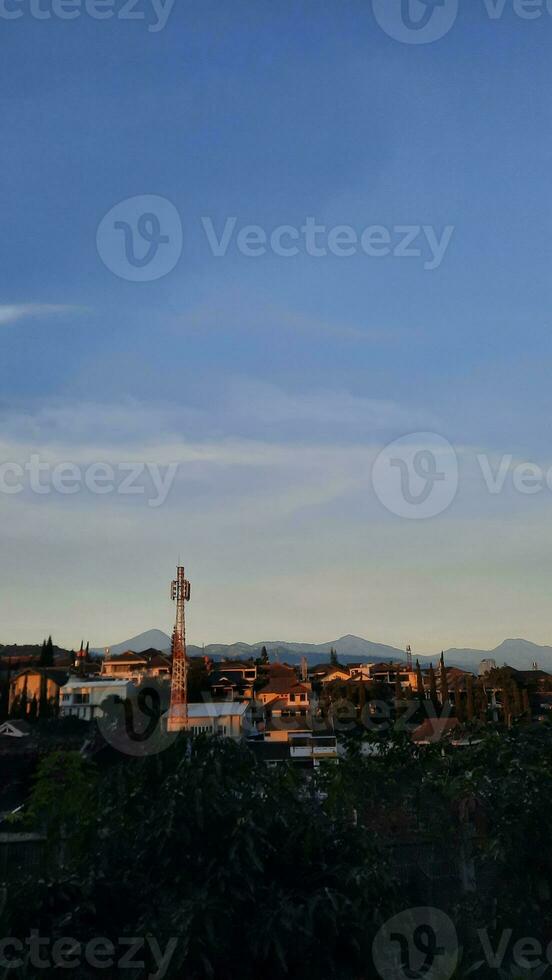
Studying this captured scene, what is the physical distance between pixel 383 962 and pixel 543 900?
412 centimetres

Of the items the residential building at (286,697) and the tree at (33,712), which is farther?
the residential building at (286,697)

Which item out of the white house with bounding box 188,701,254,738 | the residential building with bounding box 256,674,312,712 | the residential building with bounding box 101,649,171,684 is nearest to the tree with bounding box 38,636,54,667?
the residential building with bounding box 101,649,171,684

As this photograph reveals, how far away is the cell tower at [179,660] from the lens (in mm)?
36875

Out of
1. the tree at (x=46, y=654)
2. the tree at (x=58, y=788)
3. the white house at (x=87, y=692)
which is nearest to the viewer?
the tree at (x=58, y=788)

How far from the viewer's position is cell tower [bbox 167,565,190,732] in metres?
36.9

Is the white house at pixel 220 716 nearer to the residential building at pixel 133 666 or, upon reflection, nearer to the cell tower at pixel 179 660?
the cell tower at pixel 179 660

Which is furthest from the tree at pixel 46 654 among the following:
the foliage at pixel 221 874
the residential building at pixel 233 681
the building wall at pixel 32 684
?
the foliage at pixel 221 874

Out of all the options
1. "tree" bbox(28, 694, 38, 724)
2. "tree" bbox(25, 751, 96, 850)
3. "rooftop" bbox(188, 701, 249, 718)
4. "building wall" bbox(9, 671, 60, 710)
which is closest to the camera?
"tree" bbox(25, 751, 96, 850)

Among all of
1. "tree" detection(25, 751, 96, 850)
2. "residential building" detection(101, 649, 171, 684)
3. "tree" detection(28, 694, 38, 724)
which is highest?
"residential building" detection(101, 649, 171, 684)

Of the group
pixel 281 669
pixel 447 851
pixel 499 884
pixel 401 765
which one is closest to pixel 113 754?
pixel 401 765

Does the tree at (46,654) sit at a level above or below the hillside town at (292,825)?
above

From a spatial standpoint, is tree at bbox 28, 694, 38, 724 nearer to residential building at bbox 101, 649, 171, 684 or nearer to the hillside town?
the hillside town

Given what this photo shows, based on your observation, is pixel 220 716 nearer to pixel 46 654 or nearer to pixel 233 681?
pixel 233 681

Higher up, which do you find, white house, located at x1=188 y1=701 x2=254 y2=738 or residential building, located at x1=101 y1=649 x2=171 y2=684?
residential building, located at x1=101 y1=649 x2=171 y2=684
